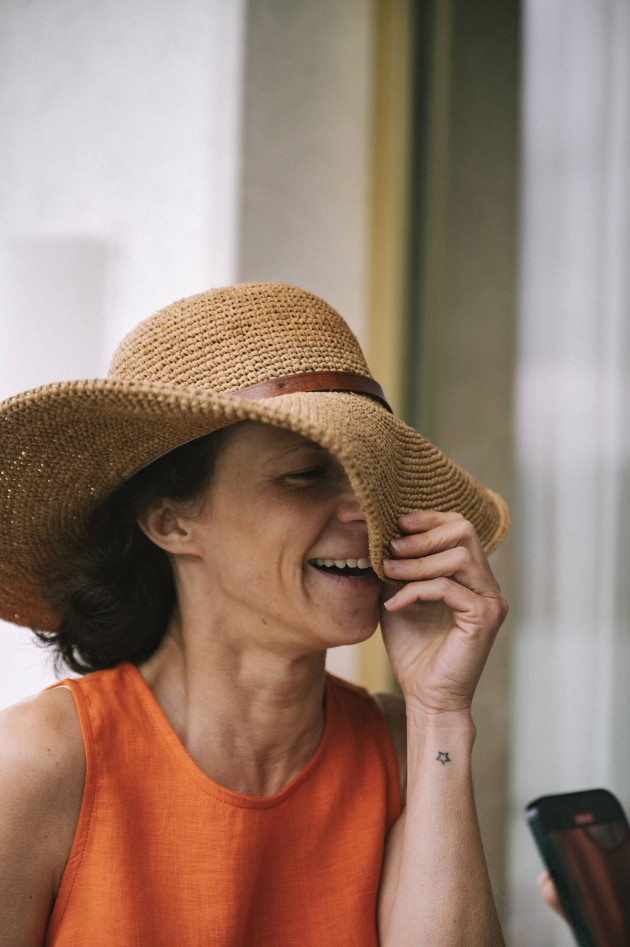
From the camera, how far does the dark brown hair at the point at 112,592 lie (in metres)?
1.09

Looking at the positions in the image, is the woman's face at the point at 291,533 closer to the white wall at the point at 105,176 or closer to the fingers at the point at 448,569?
the fingers at the point at 448,569

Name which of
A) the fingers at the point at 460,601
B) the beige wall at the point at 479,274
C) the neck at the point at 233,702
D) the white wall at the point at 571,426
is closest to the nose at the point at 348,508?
the fingers at the point at 460,601

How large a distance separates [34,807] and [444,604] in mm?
536

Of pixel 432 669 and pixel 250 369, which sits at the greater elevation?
pixel 250 369

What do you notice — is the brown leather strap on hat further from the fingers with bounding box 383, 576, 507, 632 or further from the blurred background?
the blurred background

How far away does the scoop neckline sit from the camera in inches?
38.8

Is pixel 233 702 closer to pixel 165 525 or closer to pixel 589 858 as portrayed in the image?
pixel 165 525

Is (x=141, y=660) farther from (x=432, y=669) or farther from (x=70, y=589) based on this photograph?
(x=432, y=669)

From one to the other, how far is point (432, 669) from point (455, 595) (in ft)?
0.39

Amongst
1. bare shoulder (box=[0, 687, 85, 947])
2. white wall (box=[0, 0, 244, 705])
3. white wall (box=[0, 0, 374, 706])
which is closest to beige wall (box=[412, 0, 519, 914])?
white wall (box=[0, 0, 374, 706])

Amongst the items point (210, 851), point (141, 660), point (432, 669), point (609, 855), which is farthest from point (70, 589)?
point (609, 855)

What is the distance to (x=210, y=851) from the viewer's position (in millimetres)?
960

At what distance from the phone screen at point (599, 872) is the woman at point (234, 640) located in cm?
17

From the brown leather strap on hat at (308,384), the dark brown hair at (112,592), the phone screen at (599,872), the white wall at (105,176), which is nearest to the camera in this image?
the phone screen at (599,872)
